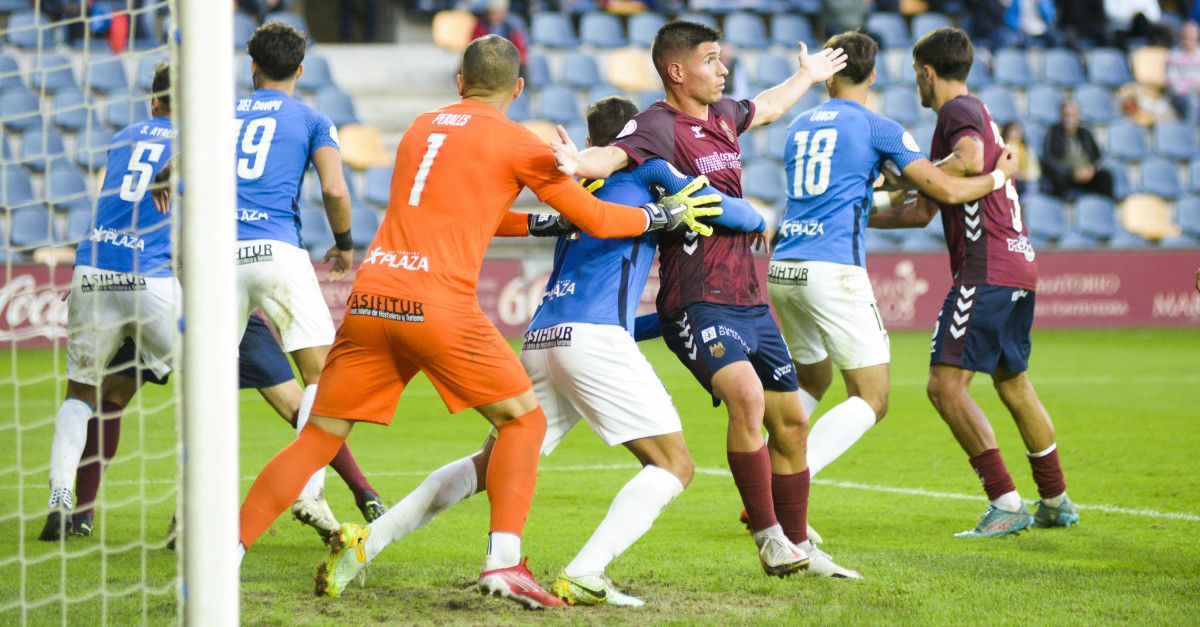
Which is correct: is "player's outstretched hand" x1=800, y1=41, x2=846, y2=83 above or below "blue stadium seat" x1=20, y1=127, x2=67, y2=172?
above

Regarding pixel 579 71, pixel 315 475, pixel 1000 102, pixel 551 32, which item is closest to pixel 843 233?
pixel 315 475

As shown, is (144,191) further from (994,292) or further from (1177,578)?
(1177,578)

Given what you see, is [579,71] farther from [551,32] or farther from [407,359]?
[407,359]

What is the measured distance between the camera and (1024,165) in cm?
1902

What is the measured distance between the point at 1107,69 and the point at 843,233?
55.3 ft

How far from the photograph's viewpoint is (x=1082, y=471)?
8102 mm

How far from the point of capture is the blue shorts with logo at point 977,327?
21.1ft

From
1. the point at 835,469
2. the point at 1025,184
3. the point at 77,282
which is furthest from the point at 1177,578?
the point at 1025,184

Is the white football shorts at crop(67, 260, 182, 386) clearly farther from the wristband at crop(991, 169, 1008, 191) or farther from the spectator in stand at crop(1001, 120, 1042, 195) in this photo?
the spectator in stand at crop(1001, 120, 1042, 195)

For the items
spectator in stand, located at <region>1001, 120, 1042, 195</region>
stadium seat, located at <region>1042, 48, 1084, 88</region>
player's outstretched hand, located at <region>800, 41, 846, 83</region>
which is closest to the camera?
player's outstretched hand, located at <region>800, 41, 846, 83</region>

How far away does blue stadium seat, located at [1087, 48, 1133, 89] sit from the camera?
70.4ft

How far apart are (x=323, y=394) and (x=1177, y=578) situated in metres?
3.22

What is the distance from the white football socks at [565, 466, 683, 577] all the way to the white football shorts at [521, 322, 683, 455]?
0.55ft

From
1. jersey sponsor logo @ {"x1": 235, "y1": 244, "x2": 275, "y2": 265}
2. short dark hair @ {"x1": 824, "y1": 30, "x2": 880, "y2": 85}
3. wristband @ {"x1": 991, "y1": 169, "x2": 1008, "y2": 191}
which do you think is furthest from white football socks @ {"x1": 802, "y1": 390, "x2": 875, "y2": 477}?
jersey sponsor logo @ {"x1": 235, "y1": 244, "x2": 275, "y2": 265}
